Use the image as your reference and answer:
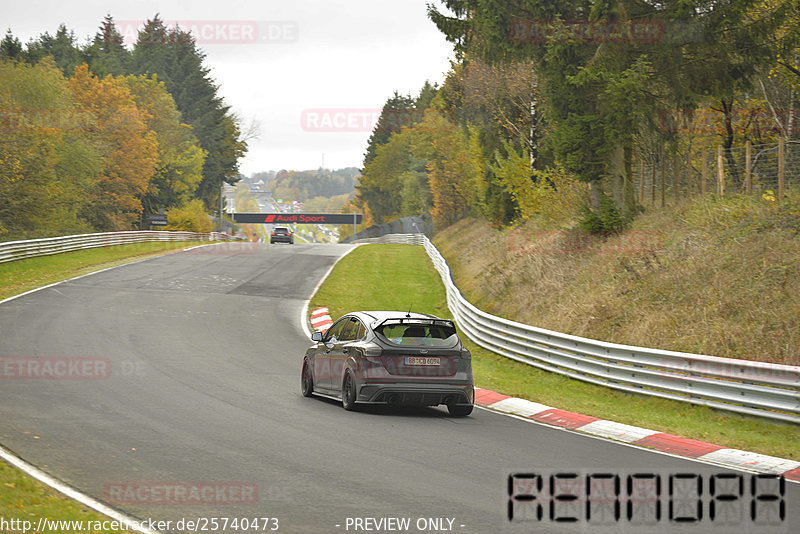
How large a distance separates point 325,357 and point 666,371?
5.61m

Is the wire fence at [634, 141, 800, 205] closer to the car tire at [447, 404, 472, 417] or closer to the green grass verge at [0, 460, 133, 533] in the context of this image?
the car tire at [447, 404, 472, 417]

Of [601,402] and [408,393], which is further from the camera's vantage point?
[601,402]

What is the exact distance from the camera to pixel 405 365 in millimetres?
11914

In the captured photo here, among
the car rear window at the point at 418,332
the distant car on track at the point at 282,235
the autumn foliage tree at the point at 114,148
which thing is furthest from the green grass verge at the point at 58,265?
the distant car on track at the point at 282,235

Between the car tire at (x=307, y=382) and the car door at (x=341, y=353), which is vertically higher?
the car door at (x=341, y=353)

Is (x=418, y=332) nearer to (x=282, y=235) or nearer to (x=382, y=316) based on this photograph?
(x=382, y=316)

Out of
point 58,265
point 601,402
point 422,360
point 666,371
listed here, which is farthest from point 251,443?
point 58,265

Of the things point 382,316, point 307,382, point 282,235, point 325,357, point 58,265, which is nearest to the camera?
point 382,316

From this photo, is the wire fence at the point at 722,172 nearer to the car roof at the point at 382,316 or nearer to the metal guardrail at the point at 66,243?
the car roof at the point at 382,316

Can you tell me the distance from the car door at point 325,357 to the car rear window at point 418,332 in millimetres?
1229

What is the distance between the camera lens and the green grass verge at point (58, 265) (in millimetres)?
29867

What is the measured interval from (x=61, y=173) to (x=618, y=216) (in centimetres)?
4367

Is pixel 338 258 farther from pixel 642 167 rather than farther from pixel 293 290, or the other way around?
pixel 642 167

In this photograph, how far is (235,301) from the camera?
28.4 metres
